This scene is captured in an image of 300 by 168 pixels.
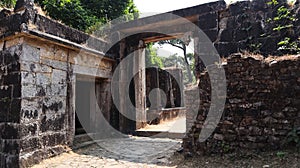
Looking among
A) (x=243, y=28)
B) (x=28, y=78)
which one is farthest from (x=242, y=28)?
(x=28, y=78)

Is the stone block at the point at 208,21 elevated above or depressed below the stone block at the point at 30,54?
above

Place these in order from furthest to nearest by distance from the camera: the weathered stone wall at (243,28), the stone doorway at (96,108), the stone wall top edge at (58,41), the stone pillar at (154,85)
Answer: the stone pillar at (154,85), the stone doorway at (96,108), the weathered stone wall at (243,28), the stone wall top edge at (58,41)

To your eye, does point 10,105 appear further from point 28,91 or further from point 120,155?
point 120,155

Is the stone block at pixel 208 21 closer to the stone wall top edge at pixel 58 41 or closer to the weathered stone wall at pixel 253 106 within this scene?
the weathered stone wall at pixel 253 106

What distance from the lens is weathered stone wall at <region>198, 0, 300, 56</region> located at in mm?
4469

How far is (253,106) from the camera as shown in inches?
136

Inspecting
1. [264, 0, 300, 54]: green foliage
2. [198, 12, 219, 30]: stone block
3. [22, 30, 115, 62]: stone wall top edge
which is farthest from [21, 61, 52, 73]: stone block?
[264, 0, 300, 54]: green foliage

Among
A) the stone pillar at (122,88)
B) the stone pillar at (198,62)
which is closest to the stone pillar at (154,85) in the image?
the stone pillar at (122,88)

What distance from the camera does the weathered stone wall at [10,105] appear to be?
3.83 meters

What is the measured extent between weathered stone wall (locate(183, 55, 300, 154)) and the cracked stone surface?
0.74m

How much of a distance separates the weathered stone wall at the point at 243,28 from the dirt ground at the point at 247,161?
2.07 meters

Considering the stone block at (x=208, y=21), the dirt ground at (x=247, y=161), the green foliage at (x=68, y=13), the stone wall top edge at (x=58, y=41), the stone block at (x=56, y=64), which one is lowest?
the dirt ground at (x=247, y=161)

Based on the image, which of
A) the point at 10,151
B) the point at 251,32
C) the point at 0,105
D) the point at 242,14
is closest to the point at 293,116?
the point at 251,32

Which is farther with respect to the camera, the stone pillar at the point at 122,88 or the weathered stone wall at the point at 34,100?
the stone pillar at the point at 122,88
